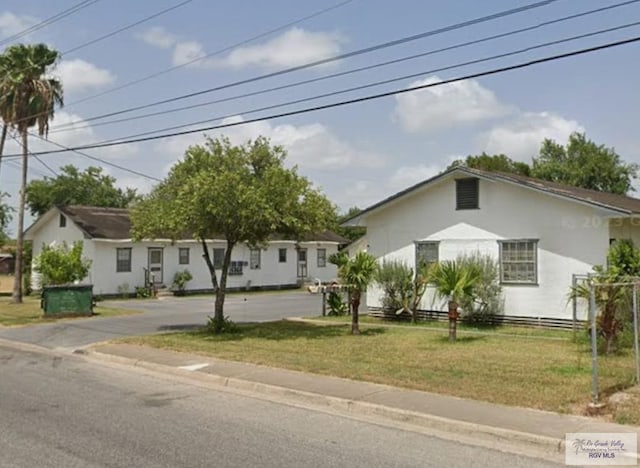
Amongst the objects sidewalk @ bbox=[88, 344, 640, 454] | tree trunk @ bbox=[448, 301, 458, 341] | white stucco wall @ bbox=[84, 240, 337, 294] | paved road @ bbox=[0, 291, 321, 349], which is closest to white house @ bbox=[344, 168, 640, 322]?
tree trunk @ bbox=[448, 301, 458, 341]

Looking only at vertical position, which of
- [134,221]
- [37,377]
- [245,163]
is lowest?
[37,377]

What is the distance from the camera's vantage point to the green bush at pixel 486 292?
18719mm

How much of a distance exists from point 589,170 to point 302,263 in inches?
1053

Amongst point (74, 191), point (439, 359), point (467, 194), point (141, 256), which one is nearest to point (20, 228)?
point (141, 256)

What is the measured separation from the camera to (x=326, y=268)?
4481 cm

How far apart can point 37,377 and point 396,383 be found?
6464 millimetres

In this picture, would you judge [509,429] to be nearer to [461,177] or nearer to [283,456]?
[283,456]

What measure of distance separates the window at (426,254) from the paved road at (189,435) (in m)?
11.0

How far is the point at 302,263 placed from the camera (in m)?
43.0

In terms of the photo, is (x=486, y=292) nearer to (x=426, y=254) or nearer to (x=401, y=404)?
(x=426, y=254)

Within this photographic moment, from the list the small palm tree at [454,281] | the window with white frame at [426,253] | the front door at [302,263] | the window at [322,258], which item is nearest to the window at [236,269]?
the front door at [302,263]

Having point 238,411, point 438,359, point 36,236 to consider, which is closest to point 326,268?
point 36,236

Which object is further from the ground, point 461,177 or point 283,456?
point 461,177

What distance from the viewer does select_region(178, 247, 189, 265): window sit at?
118 feet
